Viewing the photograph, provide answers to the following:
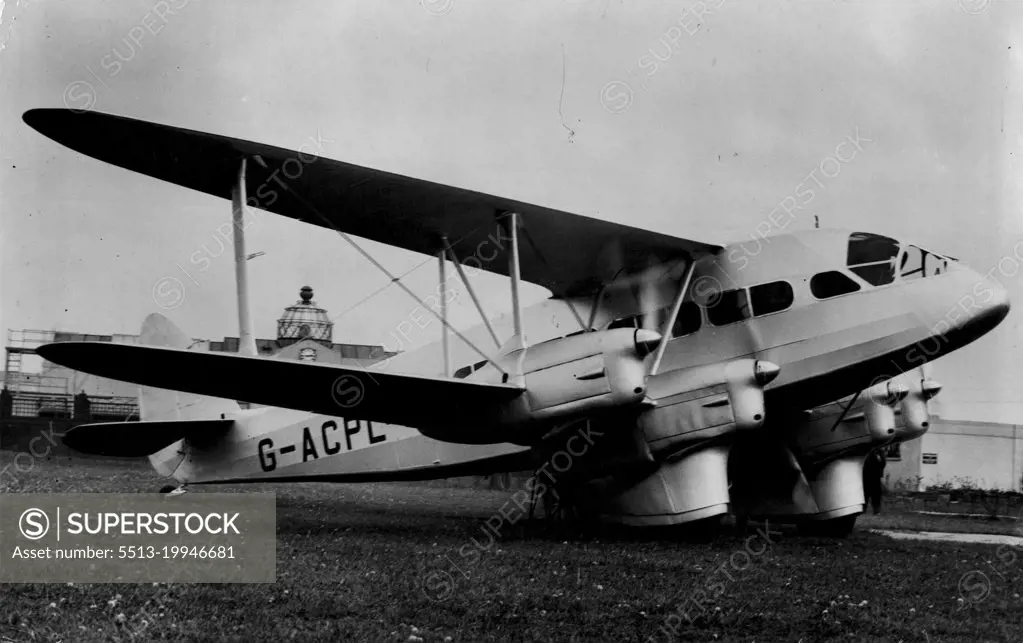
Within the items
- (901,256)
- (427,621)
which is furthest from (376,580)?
(901,256)

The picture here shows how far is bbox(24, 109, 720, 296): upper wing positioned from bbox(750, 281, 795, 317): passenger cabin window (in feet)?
2.85

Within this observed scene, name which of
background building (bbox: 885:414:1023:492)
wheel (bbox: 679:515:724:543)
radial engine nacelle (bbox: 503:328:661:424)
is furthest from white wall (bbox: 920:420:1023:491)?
radial engine nacelle (bbox: 503:328:661:424)

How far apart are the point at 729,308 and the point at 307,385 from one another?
5.79 meters

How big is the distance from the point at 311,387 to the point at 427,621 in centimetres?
471

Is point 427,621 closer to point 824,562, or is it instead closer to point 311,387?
point 311,387

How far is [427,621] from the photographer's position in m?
5.89

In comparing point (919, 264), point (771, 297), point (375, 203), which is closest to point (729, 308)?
point (771, 297)

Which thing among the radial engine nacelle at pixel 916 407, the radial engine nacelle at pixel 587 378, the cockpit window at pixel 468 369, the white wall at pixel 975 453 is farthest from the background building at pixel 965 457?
the radial engine nacelle at pixel 587 378

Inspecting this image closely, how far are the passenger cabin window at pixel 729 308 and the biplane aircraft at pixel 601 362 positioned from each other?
2cm

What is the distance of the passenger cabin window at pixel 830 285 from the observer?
1186cm

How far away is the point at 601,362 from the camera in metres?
10.6

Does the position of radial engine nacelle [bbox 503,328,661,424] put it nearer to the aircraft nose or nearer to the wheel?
the wheel

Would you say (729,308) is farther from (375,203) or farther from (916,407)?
(375,203)

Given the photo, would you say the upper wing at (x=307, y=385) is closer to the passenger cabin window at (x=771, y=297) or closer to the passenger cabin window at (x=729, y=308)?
the passenger cabin window at (x=729, y=308)
